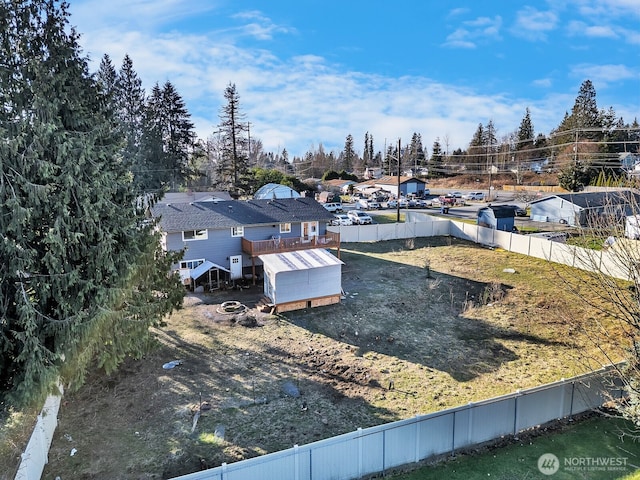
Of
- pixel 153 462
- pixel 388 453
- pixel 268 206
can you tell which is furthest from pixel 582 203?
pixel 153 462

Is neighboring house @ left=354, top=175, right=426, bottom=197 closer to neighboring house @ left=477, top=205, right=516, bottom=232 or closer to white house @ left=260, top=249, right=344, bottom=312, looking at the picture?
neighboring house @ left=477, top=205, right=516, bottom=232

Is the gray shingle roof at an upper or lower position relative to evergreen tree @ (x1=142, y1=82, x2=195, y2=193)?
lower

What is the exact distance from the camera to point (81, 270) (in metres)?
10.1

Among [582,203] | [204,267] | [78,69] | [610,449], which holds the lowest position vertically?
[610,449]

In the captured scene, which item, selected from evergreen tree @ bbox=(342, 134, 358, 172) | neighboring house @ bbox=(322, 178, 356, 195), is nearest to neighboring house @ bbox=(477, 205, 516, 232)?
neighboring house @ bbox=(322, 178, 356, 195)

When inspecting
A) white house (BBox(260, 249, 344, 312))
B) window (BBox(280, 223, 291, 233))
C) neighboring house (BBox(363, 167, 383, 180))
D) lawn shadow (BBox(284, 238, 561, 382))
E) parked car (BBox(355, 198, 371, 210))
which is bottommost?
lawn shadow (BBox(284, 238, 561, 382))

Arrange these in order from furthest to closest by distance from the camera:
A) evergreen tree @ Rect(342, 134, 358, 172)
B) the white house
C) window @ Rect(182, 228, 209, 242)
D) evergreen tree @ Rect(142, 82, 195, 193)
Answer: evergreen tree @ Rect(342, 134, 358, 172) → evergreen tree @ Rect(142, 82, 195, 193) → window @ Rect(182, 228, 209, 242) → the white house

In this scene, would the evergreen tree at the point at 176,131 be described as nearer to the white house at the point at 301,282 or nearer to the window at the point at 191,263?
the window at the point at 191,263

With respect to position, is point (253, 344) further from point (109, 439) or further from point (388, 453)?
point (388, 453)

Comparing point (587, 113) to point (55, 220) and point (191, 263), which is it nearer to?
point (191, 263)

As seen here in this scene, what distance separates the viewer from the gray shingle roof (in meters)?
24.0

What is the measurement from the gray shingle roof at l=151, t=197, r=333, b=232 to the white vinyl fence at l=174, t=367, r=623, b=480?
17.3 meters

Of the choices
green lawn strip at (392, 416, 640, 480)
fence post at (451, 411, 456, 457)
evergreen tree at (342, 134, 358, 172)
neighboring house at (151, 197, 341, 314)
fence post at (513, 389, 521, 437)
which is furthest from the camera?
evergreen tree at (342, 134, 358, 172)

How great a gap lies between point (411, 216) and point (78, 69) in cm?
A: 3496
